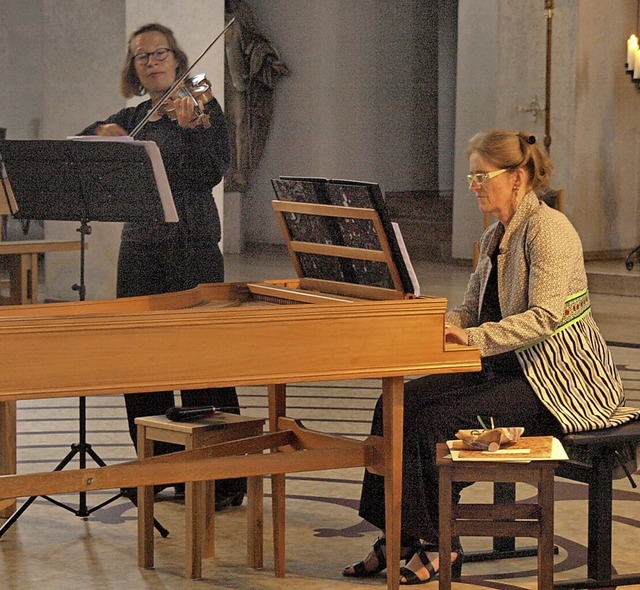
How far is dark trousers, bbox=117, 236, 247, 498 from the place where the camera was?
15.6ft

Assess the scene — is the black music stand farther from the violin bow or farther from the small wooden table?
the small wooden table

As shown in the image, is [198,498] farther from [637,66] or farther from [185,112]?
[637,66]

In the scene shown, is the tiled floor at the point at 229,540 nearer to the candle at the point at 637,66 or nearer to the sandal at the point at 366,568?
the sandal at the point at 366,568

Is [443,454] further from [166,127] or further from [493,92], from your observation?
[493,92]

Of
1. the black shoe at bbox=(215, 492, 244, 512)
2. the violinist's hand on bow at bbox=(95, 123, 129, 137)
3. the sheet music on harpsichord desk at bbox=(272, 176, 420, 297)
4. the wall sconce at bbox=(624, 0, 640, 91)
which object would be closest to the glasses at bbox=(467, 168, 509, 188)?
the sheet music on harpsichord desk at bbox=(272, 176, 420, 297)

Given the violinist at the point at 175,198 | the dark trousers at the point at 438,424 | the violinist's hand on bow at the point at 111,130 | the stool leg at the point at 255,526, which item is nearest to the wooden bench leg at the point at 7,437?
the violinist at the point at 175,198

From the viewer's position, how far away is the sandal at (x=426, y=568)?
3.86m

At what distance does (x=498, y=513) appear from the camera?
335 centimetres

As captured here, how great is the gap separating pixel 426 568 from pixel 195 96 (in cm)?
181

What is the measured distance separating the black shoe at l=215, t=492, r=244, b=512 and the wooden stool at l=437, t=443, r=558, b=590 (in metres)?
1.54

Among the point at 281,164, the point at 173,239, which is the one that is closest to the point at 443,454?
the point at 173,239

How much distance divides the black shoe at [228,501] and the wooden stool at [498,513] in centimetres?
154

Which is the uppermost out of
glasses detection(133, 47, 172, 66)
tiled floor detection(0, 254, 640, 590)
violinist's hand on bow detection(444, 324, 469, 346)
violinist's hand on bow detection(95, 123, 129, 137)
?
glasses detection(133, 47, 172, 66)

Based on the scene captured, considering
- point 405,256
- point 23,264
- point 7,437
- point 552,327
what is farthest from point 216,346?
point 23,264
